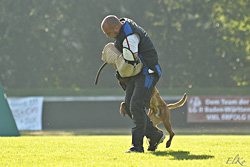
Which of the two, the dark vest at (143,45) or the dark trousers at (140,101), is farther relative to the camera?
the dark trousers at (140,101)

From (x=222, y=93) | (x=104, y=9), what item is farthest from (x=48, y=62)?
(x=222, y=93)

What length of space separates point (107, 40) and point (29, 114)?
5.38m

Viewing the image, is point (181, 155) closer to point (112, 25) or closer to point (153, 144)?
point (153, 144)

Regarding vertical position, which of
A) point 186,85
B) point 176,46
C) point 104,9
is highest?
point 104,9

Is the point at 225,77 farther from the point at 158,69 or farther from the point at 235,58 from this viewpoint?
the point at 158,69

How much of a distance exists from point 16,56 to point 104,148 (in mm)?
16661

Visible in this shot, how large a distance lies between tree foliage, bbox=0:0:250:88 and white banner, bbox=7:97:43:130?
13.8 ft

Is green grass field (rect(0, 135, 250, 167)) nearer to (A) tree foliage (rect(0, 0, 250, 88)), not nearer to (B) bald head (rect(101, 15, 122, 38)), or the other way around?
(B) bald head (rect(101, 15, 122, 38))

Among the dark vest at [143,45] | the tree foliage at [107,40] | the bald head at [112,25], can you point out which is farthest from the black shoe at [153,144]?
the tree foliage at [107,40]

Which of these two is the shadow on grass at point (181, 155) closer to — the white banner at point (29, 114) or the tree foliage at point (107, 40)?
the white banner at point (29, 114)

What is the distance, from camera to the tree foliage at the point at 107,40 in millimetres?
22453

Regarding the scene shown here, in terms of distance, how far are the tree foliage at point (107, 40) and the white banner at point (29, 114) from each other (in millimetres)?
4205

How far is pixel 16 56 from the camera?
23.0 metres

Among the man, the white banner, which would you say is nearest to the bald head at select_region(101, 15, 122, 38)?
the man
